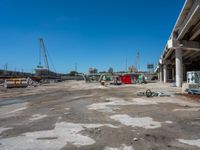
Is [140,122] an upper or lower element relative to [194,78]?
lower

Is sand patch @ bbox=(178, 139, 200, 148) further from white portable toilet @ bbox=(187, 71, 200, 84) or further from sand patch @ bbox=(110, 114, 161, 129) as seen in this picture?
white portable toilet @ bbox=(187, 71, 200, 84)

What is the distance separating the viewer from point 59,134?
660 centimetres

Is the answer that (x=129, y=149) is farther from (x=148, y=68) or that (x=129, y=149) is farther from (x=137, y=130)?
(x=148, y=68)

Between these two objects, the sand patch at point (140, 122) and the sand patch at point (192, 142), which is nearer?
the sand patch at point (192, 142)

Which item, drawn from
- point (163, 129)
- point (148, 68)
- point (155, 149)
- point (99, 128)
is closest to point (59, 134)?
point (99, 128)

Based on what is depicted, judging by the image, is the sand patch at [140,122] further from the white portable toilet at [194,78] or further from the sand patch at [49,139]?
the white portable toilet at [194,78]

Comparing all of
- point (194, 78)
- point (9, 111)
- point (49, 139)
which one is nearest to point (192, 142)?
point (49, 139)

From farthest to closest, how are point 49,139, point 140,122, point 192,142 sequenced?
point 140,122, point 49,139, point 192,142

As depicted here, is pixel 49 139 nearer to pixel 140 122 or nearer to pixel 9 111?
pixel 140 122

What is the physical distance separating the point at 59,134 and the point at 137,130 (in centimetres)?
266

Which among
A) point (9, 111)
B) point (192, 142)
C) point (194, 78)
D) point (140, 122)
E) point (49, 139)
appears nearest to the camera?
point (192, 142)

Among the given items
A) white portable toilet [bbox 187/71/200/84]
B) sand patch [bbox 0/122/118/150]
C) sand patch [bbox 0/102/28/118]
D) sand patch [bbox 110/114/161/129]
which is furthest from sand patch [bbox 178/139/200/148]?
white portable toilet [bbox 187/71/200/84]

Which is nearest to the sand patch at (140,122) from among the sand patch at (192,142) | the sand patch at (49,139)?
the sand patch at (192,142)

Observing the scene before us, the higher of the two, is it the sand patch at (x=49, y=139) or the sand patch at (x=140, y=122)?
the sand patch at (x=140, y=122)
